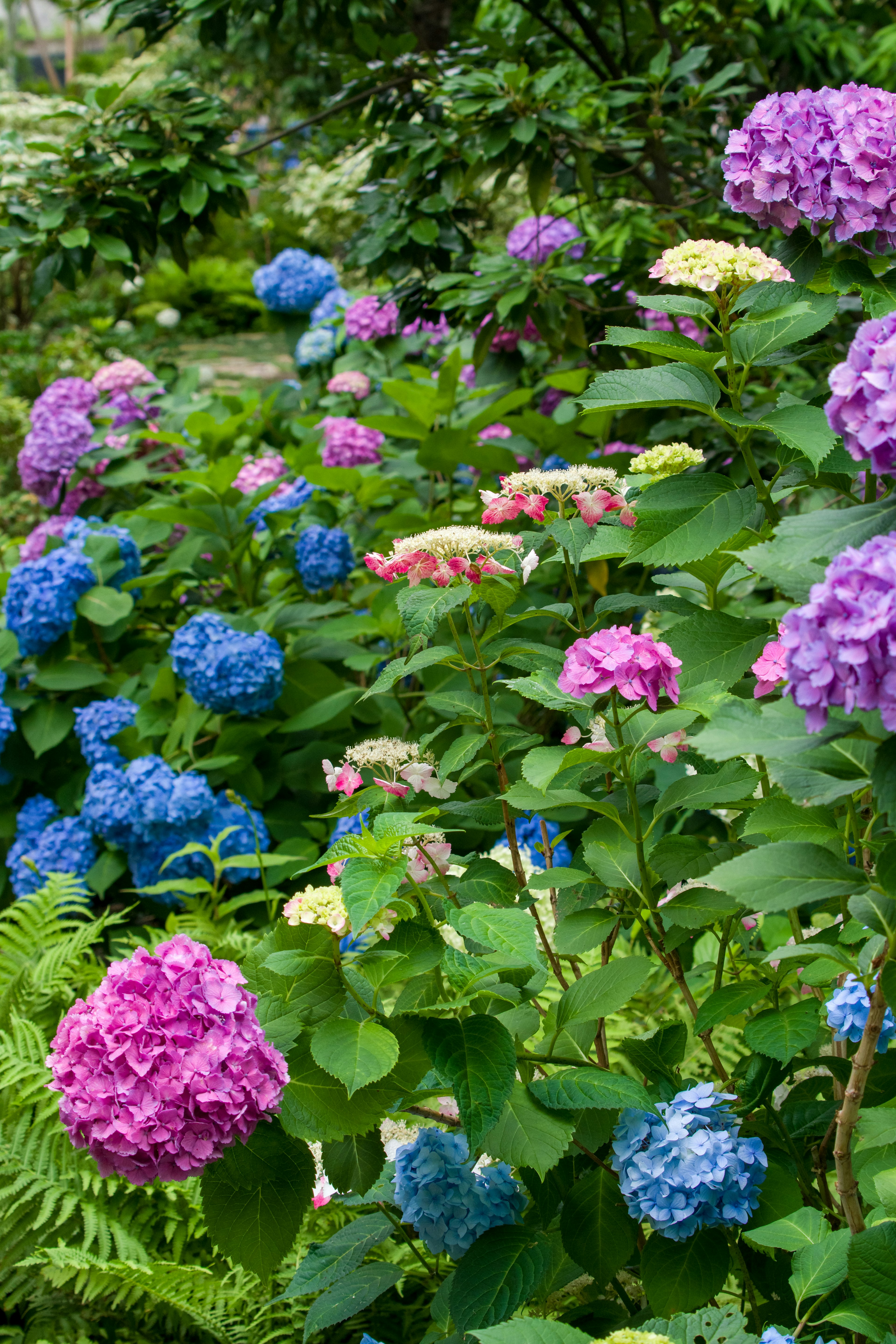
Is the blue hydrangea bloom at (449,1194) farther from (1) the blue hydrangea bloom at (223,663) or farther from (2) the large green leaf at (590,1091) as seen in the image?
(1) the blue hydrangea bloom at (223,663)

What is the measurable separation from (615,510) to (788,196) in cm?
38

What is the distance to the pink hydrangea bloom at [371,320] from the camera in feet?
11.8

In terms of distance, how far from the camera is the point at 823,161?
1067mm

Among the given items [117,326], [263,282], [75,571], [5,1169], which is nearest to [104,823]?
[75,571]

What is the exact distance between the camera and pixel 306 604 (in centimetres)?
281

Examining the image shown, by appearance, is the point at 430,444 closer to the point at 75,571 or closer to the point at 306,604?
the point at 306,604

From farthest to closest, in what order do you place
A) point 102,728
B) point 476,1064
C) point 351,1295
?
point 102,728 < point 351,1295 < point 476,1064

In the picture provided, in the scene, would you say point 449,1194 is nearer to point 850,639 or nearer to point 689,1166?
point 689,1166

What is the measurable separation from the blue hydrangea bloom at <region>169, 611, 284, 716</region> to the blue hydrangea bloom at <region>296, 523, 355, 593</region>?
0.37 m

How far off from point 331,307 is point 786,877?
3.60 m

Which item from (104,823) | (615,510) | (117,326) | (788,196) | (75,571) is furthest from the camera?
(117,326)

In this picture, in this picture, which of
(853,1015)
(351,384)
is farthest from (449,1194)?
(351,384)

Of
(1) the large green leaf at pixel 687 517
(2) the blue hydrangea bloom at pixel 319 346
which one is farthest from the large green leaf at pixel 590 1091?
(2) the blue hydrangea bloom at pixel 319 346

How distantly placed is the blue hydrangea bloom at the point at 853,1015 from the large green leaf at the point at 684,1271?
246 millimetres
